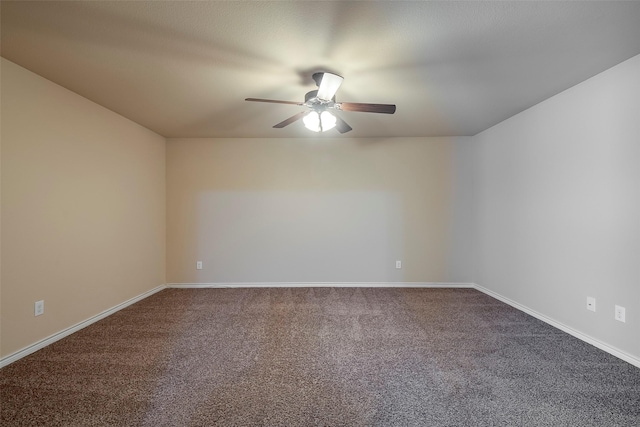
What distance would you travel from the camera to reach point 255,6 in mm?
1596

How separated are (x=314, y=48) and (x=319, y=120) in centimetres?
75

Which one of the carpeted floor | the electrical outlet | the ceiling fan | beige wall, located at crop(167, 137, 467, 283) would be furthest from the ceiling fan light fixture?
the electrical outlet

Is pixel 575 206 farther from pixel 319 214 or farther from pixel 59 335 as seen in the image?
pixel 59 335

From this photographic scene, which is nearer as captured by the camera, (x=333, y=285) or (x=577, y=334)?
(x=577, y=334)

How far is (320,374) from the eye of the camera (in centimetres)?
200

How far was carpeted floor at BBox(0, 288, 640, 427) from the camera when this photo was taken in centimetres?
160

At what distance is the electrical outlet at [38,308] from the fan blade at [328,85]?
284 cm

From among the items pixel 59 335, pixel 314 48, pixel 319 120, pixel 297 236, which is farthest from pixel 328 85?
pixel 59 335

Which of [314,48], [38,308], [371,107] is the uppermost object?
[314,48]

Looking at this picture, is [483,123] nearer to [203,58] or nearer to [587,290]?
[587,290]

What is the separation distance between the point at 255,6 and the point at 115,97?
2033 millimetres

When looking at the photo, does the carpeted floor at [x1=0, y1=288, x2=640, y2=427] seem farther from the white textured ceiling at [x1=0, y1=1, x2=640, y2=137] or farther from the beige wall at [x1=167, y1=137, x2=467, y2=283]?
the white textured ceiling at [x1=0, y1=1, x2=640, y2=137]

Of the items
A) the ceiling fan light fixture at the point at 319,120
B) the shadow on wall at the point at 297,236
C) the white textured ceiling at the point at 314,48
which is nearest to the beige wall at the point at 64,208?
the white textured ceiling at the point at 314,48

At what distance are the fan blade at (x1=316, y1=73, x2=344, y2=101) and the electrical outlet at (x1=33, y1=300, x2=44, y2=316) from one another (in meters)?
2.84
